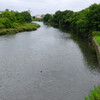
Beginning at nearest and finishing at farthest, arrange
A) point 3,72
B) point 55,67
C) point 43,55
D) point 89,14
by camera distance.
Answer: point 3,72 < point 55,67 < point 43,55 < point 89,14

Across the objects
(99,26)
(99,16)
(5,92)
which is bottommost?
(5,92)

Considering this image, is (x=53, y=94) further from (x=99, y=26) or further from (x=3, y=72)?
(x=99, y=26)

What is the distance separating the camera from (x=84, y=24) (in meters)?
41.1

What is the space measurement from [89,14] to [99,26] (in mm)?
4704

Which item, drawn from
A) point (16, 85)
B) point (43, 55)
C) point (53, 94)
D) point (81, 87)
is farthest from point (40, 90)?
point (43, 55)

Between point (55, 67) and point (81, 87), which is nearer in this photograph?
point (81, 87)

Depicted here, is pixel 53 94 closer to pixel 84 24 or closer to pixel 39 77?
pixel 39 77

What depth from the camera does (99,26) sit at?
119 ft

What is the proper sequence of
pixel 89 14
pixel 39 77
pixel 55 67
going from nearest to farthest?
pixel 39 77 < pixel 55 67 < pixel 89 14

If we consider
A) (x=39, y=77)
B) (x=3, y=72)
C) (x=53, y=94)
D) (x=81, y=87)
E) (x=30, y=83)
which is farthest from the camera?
(x=3, y=72)

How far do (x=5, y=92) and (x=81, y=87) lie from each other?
769 cm

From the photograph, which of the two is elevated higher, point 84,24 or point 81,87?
point 84,24

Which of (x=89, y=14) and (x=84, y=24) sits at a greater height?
(x=89, y=14)

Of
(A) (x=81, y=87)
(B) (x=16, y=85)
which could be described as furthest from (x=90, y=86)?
(B) (x=16, y=85)
